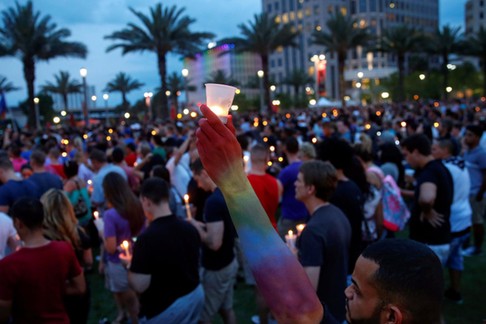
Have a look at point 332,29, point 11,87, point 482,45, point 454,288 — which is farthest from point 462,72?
point 454,288

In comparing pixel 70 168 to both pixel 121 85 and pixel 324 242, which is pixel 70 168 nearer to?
pixel 324 242

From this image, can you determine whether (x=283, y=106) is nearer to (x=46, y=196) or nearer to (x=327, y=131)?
(x=327, y=131)

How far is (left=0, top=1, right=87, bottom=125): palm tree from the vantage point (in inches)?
1029

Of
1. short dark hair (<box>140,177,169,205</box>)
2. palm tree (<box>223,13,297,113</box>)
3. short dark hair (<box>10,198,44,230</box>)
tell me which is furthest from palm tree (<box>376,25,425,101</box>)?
short dark hair (<box>10,198,44,230</box>)

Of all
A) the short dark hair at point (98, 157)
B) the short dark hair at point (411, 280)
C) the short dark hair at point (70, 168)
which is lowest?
the short dark hair at point (70, 168)

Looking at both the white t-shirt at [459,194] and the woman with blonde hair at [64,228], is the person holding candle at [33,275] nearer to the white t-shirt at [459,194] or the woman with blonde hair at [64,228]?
the woman with blonde hair at [64,228]

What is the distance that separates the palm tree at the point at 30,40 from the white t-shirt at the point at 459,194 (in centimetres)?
2603

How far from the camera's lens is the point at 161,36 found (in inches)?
1104

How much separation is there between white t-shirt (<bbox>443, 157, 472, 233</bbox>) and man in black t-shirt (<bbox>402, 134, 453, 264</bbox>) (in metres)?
0.33

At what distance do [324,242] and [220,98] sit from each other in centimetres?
190

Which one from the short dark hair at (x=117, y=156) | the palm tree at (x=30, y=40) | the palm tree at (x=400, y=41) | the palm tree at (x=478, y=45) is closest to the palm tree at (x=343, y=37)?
the palm tree at (x=400, y=41)

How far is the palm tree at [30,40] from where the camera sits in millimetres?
26125

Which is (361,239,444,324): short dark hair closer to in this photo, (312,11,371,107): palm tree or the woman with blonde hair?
the woman with blonde hair

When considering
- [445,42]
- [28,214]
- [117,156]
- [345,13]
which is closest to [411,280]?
[28,214]
